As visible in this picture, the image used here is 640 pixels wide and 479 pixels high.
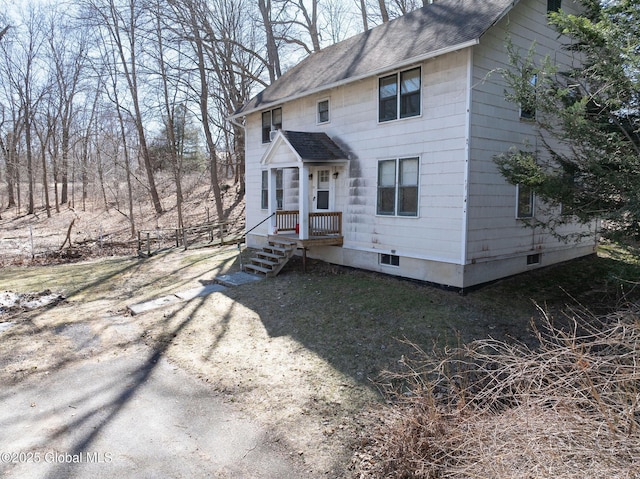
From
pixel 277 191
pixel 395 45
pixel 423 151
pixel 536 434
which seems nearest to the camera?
pixel 536 434

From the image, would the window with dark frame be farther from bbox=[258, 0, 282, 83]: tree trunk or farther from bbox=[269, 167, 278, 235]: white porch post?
bbox=[258, 0, 282, 83]: tree trunk

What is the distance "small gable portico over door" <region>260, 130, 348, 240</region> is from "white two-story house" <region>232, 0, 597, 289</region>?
33 millimetres

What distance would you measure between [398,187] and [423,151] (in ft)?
3.41

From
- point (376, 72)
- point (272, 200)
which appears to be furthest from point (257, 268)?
point (376, 72)

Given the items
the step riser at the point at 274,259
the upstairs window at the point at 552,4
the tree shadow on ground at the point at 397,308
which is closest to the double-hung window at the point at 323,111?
the step riser at the point at 274,259

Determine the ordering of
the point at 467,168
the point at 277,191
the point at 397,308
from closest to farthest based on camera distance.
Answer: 1. the point at 397,308
2. the point at 467,168
3. the point at 277,191

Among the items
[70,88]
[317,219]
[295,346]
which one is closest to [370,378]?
[295,346]

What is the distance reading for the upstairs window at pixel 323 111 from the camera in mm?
12305

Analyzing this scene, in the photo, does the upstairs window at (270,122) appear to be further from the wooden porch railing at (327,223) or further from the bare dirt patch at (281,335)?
the bare dirt patch at (281,335)

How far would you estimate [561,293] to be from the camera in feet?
30.2

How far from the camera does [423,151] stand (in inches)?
378

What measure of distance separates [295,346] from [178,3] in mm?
18147

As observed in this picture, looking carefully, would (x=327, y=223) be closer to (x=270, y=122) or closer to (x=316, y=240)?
(x=316, y=240)

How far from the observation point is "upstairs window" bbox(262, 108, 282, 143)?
14.2 meters
